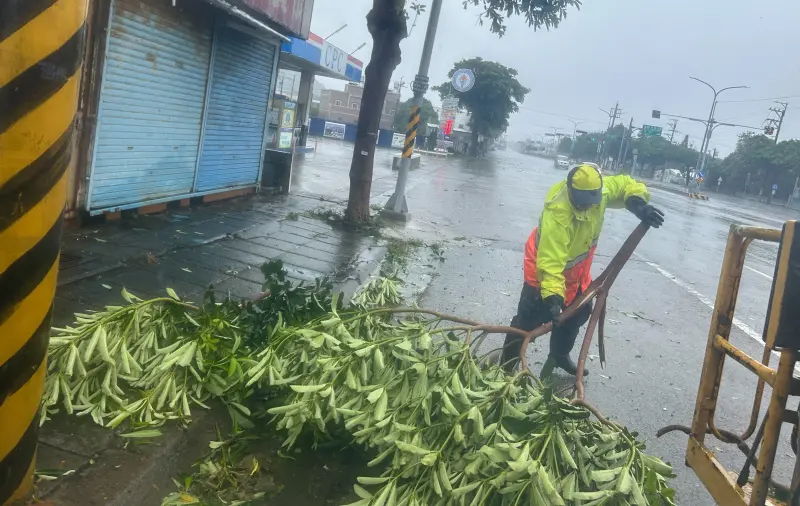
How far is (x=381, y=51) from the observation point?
10.4m

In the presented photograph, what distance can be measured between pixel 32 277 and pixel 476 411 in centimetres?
166

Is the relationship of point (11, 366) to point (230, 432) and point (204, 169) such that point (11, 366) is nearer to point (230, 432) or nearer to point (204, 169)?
point (230, 432)

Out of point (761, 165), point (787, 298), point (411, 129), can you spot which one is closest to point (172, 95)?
point (411, 129)

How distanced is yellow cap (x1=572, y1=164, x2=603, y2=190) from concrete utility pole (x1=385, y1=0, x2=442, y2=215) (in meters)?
8.49

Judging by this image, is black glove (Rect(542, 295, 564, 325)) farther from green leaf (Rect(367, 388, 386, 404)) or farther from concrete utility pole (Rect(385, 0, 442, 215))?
concrete utility pole (Rect(385, 0, 442, 215))

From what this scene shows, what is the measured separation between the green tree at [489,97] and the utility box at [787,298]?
190 feet

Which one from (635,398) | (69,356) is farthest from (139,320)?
Result: (635,398)

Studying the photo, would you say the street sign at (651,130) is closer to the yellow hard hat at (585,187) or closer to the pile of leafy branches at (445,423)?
the yellow hard hat at (585,187)

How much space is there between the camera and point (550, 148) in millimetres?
148000

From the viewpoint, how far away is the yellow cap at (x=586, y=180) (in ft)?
13.6

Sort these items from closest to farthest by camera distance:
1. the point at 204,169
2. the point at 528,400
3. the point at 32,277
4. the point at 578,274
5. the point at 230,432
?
the point at 32,277
the point at 528,400
the point at 230,432
the point at 578,274
the point at 204,169

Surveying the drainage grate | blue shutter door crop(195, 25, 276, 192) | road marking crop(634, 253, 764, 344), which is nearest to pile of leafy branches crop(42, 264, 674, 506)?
the drainage grate

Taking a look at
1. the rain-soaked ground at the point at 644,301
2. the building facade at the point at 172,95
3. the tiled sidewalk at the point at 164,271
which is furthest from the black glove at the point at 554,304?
the building facade at the point at 172,95

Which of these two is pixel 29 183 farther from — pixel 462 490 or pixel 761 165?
pixel 761 165
